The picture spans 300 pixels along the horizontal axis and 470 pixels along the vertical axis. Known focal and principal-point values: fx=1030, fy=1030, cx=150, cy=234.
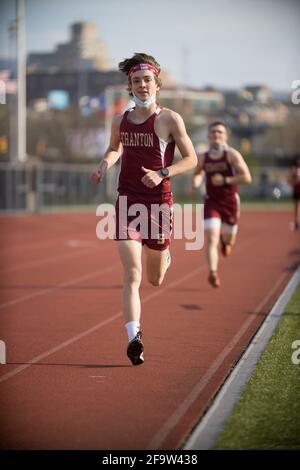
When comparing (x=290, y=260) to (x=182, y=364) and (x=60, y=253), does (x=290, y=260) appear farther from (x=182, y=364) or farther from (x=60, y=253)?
(x=182, y=364)

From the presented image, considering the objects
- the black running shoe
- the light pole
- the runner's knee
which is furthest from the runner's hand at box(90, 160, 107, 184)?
the light pole

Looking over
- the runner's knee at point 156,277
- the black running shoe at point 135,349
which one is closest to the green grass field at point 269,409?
the black running shoe at point 135,349

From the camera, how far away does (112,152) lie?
8.67m

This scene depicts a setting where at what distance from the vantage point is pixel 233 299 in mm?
13781

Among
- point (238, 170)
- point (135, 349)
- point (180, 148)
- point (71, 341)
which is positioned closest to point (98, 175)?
point (180, 148)

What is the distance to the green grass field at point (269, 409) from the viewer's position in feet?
19.0

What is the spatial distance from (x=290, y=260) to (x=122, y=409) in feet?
48.4

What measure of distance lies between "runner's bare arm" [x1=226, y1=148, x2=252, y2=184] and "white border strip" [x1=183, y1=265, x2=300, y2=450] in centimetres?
285

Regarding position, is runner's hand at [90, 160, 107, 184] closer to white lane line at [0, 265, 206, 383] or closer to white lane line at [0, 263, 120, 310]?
white lane line at [0, 265, 206, 383]

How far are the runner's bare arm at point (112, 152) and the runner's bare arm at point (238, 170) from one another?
5314 millimetres

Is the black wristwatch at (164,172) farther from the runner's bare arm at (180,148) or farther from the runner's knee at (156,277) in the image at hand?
the runner's knee at (156,277)

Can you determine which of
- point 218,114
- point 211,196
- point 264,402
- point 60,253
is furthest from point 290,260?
point 218,114

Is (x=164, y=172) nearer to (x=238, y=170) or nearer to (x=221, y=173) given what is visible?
(x=238, y=170)

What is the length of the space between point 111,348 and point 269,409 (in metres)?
3.09
